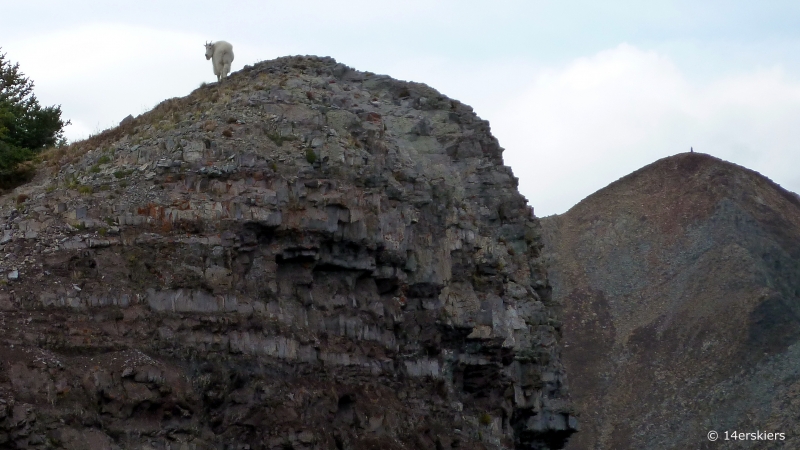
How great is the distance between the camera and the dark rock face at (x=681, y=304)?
90375mm

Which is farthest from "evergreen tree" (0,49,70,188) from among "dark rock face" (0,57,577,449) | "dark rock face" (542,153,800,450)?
"dark rock face" (542,153,800,450)

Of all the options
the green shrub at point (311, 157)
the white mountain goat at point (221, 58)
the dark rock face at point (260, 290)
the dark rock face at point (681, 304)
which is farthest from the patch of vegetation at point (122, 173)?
the dark rock face at point (681, 304)

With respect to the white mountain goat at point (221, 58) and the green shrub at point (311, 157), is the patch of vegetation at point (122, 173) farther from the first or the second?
the white mountain goat at point (221, 58)

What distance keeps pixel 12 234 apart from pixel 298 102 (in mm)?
9548

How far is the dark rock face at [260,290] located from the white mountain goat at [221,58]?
0.55m

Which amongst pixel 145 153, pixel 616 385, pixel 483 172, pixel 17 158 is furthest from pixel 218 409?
pixel 616 385

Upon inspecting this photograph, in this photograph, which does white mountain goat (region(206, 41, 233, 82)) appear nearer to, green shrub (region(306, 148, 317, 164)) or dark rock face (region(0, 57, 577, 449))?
dark rock face (region(0, 57, 577, 449))

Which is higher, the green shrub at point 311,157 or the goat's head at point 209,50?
the goat's head at point 209,50

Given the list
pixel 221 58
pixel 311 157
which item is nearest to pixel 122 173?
pixel 311 157

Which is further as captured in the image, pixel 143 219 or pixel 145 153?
pixel 145 153

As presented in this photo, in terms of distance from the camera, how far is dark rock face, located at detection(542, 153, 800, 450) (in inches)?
3558

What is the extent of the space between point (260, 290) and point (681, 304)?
234 feet

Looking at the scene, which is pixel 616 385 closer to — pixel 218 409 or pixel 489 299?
pixel 489 299

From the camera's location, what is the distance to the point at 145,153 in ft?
123
